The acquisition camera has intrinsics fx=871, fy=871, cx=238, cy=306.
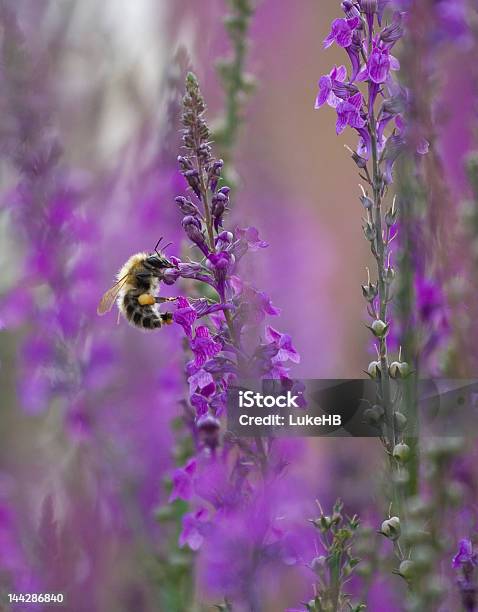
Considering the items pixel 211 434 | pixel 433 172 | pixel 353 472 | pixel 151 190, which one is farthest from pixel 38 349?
pixel 433 172

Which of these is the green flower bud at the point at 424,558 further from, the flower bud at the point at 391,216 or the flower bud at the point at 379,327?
the flower bud at the point at 391,216

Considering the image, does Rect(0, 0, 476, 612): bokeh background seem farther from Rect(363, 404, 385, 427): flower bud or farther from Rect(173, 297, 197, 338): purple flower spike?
Rect(363, 404, 385, 427): flower bud

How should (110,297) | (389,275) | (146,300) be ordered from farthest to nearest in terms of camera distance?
(110,297)
(146,300)
(389,275)

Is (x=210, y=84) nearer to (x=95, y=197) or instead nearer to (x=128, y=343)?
(x=95, y=197)

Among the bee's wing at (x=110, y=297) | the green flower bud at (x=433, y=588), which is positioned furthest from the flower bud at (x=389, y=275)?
the bee's wing at (x=110, y=297)

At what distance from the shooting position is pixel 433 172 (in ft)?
2.67

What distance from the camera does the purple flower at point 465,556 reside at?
3.08 feet

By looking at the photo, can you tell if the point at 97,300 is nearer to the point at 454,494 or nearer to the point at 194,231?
the point at 194,231

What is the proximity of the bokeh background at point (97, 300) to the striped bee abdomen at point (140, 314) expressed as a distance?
0.20 feet

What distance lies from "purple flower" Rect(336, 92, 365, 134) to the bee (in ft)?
1.95

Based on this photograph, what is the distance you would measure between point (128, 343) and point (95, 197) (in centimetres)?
46

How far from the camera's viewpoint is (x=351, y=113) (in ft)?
3.54

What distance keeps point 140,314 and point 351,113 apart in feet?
2.38

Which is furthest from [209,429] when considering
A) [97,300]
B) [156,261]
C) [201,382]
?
[97,300]
